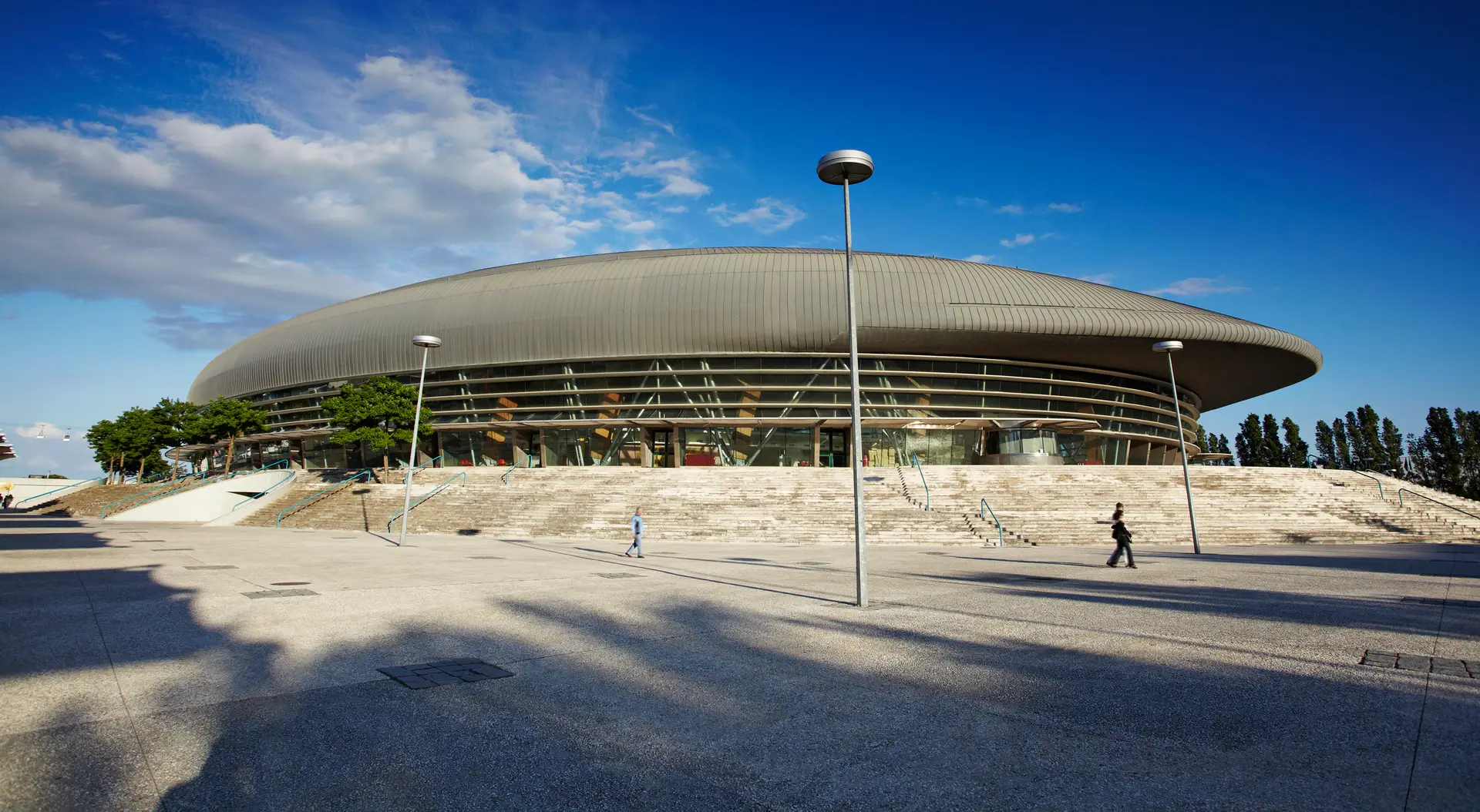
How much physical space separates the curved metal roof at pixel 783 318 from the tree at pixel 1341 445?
57744mm

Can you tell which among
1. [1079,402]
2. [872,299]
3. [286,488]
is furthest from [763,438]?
[286,488]

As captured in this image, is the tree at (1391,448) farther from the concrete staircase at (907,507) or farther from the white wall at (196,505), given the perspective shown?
the white wall at (196,505)

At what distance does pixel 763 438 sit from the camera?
152 feet

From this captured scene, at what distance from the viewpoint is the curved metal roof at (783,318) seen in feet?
148

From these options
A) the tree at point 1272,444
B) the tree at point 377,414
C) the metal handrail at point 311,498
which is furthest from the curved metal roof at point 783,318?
the tree at point 1272,444

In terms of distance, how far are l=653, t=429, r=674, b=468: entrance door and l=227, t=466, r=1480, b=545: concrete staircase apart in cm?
1125

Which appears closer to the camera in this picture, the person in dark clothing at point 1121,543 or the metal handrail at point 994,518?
the person in dark clothing at point 1121,543

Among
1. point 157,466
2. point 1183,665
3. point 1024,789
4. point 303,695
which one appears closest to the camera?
point 1024,789

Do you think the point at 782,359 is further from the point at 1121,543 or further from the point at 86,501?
the point at 86,501

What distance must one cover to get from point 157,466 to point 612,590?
70.0 meters

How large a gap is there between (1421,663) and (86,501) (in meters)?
62.5

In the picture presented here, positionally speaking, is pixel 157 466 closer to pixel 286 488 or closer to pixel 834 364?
pixel 286 488

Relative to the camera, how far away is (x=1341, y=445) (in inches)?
3841

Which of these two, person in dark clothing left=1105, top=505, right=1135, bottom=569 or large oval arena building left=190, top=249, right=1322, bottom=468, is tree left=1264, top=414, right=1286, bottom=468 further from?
person in dark clothing left=1105, top=505, right=1135, bottom=569
